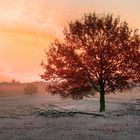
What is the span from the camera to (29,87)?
158125mm

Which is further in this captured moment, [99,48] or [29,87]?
[29,87]

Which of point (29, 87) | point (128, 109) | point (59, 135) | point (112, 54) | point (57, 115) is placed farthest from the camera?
point (29, 87)

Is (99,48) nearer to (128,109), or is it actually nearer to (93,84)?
(93,84)

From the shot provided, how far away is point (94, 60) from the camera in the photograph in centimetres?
5428

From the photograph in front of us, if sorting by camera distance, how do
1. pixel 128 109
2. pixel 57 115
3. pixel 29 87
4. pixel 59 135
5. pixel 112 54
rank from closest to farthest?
pixel 59 135
pixel 57 115
pixel 128 109
pixel 112 54
pixel 29 87

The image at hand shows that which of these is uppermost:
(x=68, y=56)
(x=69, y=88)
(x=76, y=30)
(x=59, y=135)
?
(x=76, y=30)

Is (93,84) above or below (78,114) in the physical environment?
above

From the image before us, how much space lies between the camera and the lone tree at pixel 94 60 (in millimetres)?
54094

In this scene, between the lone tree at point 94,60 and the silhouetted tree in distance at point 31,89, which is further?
the silhouetted tree in distance at point 31,89

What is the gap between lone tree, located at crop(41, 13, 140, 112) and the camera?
54094 millimetres

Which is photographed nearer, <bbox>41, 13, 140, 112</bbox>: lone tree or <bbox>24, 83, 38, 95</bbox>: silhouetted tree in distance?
<bbox>41, 13, 140, 112</bbox>: lone tree

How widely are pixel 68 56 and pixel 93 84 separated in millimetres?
4887

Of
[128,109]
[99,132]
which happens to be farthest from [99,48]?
[99,132]

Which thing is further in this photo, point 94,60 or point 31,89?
point 31,89
